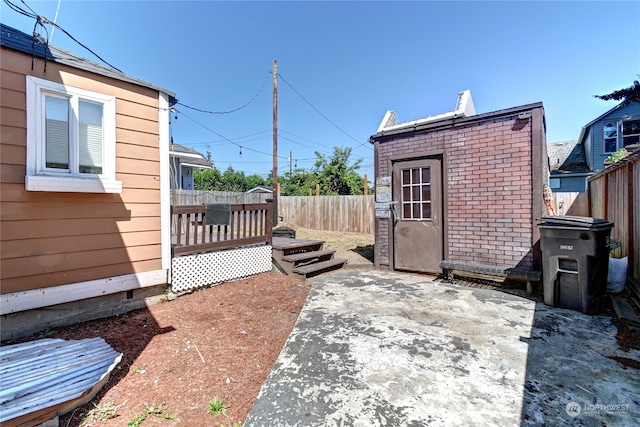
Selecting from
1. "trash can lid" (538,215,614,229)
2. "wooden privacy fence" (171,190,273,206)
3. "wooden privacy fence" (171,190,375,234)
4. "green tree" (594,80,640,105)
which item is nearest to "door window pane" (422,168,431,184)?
"trash can lid" (538,215,614,229)

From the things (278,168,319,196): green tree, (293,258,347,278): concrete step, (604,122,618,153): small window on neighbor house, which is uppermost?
(604,122,618,153): small window on neighbor house

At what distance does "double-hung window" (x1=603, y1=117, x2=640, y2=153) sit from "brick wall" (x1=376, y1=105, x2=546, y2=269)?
14263mm

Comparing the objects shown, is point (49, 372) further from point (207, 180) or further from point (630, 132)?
point (207, 180)

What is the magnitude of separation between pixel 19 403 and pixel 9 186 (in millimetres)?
2373

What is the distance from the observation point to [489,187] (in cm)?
454

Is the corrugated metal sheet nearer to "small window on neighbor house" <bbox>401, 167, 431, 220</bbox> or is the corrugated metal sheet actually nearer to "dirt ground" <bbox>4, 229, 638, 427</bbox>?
"dirt ground" <bbox>4, 229, 638, 427</bbox>

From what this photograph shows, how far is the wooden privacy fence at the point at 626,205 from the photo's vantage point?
12.4ft

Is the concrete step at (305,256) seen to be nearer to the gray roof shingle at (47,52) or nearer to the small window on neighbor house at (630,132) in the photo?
the gray roof shingle at (47,52)

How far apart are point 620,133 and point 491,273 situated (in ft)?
51.0

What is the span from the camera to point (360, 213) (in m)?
12.1

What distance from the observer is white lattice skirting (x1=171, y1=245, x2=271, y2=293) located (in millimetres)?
4164

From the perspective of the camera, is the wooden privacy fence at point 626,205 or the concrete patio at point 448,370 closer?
the concrete patio at point 448,370

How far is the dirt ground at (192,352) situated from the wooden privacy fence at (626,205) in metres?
4.78

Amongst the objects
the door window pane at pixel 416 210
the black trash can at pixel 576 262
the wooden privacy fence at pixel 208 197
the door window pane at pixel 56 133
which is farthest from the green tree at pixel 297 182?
the black trash can at pixel 576 262
